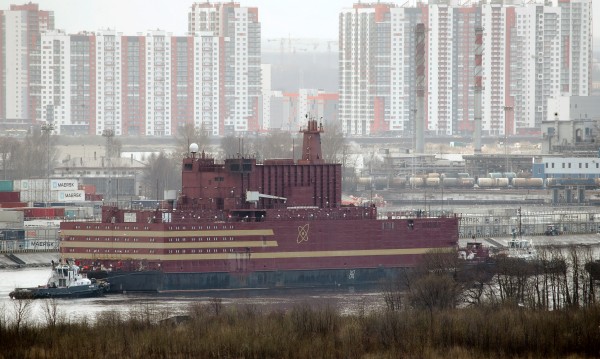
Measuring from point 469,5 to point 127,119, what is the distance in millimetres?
31056

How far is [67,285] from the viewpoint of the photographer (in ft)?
180

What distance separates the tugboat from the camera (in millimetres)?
54219

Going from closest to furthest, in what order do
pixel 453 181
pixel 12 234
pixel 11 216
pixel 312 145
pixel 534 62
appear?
pixel 312 145 → pixel 12 234 → pixel 11 216 → pixel 453 181 → pixel 534 62

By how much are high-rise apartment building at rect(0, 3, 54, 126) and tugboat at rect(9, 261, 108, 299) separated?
86672 millimetres

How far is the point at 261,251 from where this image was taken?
58688 mm

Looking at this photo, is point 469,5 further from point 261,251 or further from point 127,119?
point 261,251

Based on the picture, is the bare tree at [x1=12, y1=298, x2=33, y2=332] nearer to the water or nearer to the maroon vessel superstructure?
the water

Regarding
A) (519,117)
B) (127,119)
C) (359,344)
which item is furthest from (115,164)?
(359,344)

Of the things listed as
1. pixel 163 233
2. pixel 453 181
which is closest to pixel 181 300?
pixel 163 233

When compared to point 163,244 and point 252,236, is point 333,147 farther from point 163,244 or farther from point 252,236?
point 163,244

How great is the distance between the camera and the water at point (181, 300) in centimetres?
5053

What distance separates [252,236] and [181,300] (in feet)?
16.0

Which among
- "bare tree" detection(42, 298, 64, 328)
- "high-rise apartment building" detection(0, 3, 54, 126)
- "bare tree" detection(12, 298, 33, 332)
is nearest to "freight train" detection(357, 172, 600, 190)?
"high-rise apartment building" detection(0, 3, 54, 126)

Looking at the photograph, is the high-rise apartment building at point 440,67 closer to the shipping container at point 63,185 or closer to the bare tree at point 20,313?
the shipping container at point 63,185
